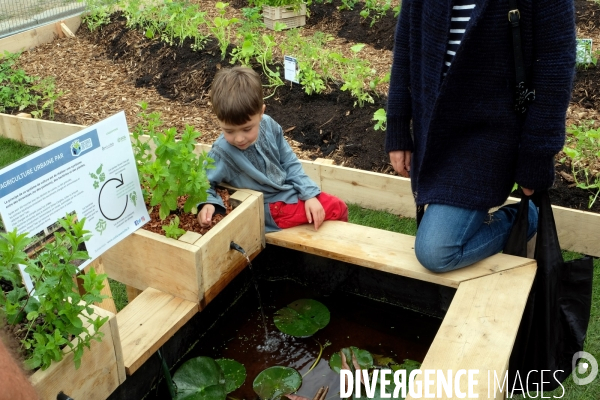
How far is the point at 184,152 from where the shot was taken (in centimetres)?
224

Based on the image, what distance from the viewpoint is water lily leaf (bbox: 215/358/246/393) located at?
2264mm

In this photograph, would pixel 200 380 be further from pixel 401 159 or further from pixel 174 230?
pixel 401 159

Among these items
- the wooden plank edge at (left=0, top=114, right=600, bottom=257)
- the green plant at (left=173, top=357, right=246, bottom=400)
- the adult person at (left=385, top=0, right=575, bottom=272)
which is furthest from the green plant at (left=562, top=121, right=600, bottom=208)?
the green plant at (left=173, top=357, right=246, bottom=400)

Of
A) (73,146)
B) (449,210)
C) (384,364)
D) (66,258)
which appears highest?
(73,146)

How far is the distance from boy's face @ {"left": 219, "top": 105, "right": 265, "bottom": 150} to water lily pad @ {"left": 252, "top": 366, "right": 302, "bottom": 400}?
91 centimetres

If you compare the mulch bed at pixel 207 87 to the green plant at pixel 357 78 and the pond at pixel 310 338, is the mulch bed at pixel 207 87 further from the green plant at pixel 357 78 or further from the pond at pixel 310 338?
the pond at pixel 310 338

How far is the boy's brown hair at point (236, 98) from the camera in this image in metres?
2.43

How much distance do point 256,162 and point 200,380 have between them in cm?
94

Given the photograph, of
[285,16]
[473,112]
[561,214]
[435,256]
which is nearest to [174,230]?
[435,256]

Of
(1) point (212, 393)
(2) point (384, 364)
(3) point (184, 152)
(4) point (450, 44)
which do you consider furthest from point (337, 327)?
(4) point (450, 44)

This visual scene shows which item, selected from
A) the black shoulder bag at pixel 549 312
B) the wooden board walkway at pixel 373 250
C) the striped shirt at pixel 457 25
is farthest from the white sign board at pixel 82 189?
the black shoulder bag at pixel 549 312

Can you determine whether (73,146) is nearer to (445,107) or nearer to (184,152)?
(184,152)

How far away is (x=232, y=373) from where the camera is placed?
2.31 meters

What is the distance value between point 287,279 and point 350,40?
3.76 metres
